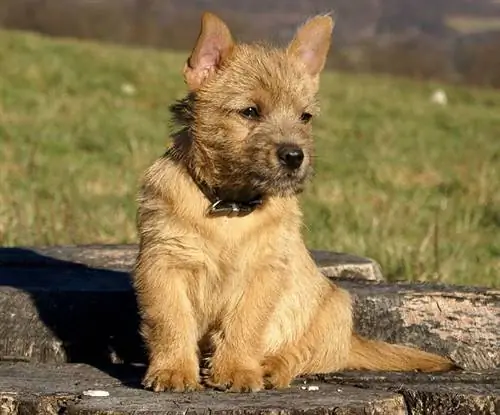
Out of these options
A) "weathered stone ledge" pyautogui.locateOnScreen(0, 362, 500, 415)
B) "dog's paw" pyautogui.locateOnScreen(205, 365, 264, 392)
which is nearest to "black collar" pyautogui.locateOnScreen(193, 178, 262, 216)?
"dog's paw" pyautogui.locateOnScreen(205, 365, 264, 392)

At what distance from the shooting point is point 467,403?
14.3 feet

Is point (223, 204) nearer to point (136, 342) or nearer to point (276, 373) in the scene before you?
point (276, 373)

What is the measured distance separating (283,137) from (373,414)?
1.17 meters

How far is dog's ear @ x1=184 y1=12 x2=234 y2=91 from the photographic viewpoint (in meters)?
4.82

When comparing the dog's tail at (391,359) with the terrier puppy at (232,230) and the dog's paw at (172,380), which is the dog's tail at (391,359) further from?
the dog's paw at (172,380)

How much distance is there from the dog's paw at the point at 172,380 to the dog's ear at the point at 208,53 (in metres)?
1.18

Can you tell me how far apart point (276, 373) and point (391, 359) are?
0.61m

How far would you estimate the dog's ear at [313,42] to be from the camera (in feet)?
16.8

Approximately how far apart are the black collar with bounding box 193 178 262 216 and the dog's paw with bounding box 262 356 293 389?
0.64m

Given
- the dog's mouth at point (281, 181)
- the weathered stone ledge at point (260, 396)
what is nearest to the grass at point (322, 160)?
the dog's mouth at point (281, 181)

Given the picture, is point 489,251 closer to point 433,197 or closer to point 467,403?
point 433,197

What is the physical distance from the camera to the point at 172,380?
4.45m

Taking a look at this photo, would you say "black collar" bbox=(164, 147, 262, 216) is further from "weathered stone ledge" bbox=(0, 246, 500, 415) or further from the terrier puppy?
"weathered stone ledge" bbox=(0, 246, 500, 415)

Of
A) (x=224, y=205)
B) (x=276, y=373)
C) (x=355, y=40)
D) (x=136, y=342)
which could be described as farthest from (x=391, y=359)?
(x=355, y=40)
